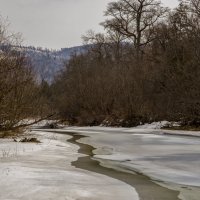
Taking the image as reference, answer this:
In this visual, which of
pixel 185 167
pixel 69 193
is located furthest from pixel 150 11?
pixel 69 193

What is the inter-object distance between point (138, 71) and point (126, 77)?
6.41 ft

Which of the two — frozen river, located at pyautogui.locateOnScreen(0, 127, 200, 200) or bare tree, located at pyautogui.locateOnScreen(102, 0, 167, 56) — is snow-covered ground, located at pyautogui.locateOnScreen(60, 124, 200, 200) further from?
bare tree, located at pyautogui.locateOnScreen(102, 0, 167, 56)

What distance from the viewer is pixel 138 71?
4581 cm

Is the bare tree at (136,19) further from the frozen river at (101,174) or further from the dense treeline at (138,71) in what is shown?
the frozen river at (101,174)

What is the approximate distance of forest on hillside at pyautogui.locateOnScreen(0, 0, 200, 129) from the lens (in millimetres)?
23500

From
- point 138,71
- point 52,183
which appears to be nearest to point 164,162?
point 52,183

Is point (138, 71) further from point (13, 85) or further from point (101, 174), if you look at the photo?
point (101, 174)

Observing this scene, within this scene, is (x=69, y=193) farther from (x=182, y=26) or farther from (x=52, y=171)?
(x=182, y=26)

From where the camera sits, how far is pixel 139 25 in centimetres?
5131

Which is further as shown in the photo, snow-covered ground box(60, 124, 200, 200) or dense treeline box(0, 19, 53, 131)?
dense treeline box(0, 19, 53, 131)

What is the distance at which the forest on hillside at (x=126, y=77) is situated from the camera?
77.1 feet

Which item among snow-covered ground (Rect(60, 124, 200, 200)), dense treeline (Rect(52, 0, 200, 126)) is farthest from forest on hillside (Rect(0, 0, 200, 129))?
snow-covered ground (Rect(60, 124, 200, 200))

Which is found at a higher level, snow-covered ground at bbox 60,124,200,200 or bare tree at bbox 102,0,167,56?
bare tree at bbox 102,0,167,56

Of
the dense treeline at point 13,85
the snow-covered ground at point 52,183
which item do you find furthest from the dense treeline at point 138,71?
the snow-covered ground at point 52,183
